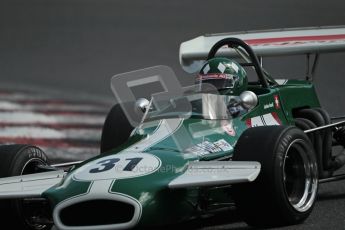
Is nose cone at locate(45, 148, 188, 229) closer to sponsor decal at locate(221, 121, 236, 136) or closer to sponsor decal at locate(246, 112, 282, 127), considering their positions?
sponsor decal at locate(221, 121, 236, 136)

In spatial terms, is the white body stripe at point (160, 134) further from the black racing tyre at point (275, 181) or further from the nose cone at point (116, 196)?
the black racing tyre at point (275, 181)

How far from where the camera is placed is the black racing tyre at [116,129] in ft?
23.4

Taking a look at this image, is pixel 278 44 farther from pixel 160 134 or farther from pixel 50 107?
pixel 160 134

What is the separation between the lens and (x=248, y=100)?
6285 mm

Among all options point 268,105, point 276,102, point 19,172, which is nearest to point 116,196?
point 19,172

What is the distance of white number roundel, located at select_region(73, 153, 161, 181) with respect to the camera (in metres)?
5.00

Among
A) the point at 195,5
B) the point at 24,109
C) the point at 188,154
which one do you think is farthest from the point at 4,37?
the point at 188,154

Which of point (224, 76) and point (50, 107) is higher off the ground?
point (224, 76)

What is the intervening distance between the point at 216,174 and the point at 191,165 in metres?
0.22

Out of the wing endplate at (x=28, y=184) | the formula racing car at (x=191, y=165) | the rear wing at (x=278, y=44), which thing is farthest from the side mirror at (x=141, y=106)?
the rear wing at (x=278, y=44)

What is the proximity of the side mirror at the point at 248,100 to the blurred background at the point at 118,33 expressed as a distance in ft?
12.5

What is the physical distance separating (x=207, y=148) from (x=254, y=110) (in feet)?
3.01

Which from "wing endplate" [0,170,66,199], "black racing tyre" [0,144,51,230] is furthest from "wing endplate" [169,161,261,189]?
"black racing tyre" [0,144,51,230]

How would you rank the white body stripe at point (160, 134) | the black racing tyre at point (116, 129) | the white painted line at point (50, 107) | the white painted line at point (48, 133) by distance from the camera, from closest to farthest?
the white body stripe at point (160, 134) < the black racing tyre at point (116, 129) < the white painted line at point (48, 133) < the white painted line at point (50, 107)
